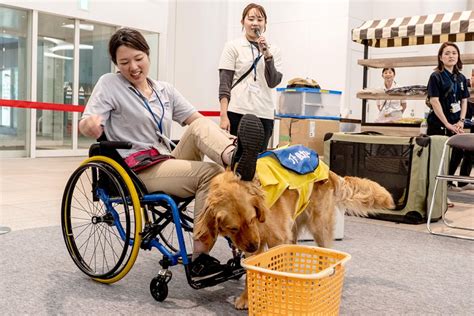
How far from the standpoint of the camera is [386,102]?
625 centimetres

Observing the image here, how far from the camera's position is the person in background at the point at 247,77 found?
315 cm

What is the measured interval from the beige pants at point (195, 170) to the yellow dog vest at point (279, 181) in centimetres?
17

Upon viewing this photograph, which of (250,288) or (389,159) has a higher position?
(389,159)

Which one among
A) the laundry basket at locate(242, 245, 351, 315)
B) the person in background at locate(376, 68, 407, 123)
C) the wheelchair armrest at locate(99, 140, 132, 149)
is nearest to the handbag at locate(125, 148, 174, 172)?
the wheelchair armrest at locate(99, 140, 132, 149)

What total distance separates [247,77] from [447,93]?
218cm


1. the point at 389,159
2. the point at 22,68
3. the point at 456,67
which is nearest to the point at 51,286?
the point at 389,159

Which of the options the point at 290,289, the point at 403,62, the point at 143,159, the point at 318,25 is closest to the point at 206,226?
the point at 290,289

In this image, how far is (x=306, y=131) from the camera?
523cm

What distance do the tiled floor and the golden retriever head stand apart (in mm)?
2008

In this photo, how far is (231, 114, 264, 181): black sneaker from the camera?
166cm

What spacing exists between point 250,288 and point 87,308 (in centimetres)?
71

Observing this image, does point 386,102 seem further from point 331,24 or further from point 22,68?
point 22,68

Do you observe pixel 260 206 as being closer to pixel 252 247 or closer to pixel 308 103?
pixel 252 247

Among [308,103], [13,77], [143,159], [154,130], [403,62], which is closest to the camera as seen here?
[143,159]
